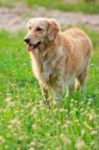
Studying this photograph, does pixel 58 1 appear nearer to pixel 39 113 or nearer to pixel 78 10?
pixel 78 10

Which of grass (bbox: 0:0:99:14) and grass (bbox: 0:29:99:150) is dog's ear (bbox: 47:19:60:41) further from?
grass (bbox: 0:0:99:14)

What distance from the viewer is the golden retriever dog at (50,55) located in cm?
988

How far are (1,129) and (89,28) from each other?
1386 centimetres

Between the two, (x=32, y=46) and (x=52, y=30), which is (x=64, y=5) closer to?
(x=52, y=30)

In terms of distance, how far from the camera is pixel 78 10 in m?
24.2

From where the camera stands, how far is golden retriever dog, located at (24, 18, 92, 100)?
32.4ft

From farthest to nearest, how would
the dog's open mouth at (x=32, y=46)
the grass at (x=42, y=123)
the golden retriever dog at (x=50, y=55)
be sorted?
the golden retriever dog at (x=50, y=55) → the dog's open mouth at (x=32, y=46) → the grass at (x=42, y=123)

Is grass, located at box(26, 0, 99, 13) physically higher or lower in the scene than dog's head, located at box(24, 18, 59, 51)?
lower

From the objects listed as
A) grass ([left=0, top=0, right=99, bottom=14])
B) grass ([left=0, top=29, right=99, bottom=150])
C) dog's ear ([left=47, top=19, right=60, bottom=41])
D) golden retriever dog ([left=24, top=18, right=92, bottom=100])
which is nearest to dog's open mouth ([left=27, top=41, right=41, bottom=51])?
golden retriever dog ([left=24, top=18, right=92, bottom=100])

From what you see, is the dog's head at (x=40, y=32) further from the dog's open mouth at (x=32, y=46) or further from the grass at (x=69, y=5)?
the grass at (x=69, y=5)

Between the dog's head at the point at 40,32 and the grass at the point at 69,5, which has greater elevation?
the dog's head at the point at 40,32

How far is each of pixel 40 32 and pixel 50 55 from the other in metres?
0.40

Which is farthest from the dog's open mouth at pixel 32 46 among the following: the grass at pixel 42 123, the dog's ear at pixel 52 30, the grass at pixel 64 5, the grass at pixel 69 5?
the grass at pixel 69 5

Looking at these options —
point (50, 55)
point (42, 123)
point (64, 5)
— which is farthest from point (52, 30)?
point (64, 5)
